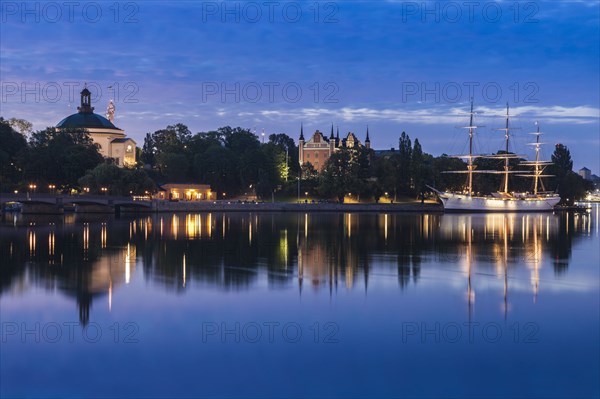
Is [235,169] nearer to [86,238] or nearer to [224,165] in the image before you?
[224,165]

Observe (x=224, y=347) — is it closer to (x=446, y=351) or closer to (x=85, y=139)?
(x=446, y=351)

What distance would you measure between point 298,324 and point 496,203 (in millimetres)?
91409

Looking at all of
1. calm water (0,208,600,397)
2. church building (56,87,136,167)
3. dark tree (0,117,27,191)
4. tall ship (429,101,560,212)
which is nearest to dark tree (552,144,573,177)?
tall ship (429,101,560,212)

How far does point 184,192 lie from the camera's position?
344 feet

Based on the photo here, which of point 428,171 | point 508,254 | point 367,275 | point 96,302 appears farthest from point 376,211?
point 96,302

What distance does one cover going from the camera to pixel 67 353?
14523mm

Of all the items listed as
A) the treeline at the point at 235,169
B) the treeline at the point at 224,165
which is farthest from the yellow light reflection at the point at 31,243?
the treeline at the point at 224,165

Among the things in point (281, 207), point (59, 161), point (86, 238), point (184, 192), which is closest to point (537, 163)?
point (281, 207)

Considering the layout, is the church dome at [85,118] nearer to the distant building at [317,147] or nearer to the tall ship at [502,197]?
the distant building at [317,147]

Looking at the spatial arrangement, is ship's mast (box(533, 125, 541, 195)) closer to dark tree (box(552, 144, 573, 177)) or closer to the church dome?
dark tree (box(552, 144, 573, 177))

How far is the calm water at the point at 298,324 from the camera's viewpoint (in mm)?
12766

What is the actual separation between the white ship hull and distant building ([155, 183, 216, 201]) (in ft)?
121

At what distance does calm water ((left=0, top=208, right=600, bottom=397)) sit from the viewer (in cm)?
1277

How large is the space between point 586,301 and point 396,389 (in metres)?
11.0
